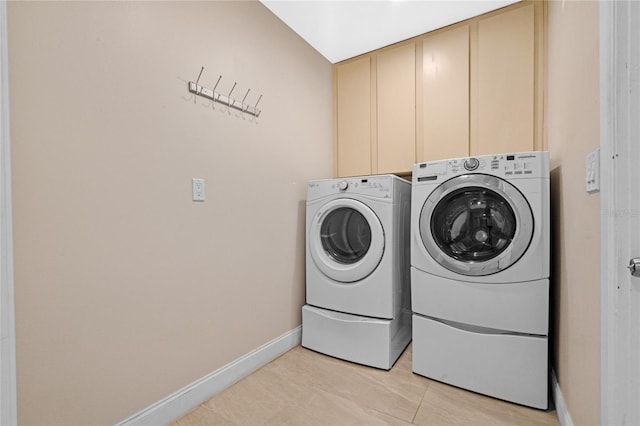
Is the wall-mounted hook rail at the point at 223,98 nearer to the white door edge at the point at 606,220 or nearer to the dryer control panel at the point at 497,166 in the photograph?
the dryer control panel at the point at 497,166

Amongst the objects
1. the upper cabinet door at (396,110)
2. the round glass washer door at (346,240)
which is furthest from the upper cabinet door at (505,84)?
the round glass washer door at (346,240)

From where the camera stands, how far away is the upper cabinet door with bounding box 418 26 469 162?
206 cm

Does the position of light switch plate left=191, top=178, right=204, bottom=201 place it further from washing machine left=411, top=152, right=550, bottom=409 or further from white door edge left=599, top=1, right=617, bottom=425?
white door edge left=599, top=1, right=617, bottom=425

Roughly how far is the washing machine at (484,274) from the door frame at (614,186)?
625 millimetres

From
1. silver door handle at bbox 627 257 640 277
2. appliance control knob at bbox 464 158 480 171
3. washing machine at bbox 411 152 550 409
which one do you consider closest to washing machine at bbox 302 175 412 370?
washing machine at bbox 411 152 550 409

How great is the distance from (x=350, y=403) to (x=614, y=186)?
139cm

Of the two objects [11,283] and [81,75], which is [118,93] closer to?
[81,75]

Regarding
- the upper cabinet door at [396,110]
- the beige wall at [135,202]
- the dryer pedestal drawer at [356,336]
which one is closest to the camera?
the beige wall at [135,202]

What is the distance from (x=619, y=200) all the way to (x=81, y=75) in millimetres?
1762

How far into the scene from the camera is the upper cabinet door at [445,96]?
206cm

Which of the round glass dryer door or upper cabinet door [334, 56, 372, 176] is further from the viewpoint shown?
upper cabinet door [334, 56, 372, 176]

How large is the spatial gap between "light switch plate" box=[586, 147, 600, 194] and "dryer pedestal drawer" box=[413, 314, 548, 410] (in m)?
0.85

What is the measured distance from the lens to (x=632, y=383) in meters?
0.72

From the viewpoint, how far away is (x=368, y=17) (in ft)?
6.61
